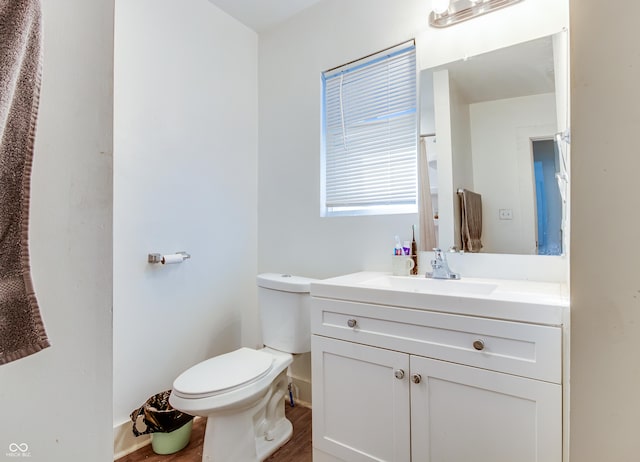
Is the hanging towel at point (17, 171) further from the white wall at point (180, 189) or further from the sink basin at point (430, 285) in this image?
the white wall at point (180, 189)

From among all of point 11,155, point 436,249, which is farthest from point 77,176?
point 436,249

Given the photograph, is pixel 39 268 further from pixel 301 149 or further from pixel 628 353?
pixel 301 149

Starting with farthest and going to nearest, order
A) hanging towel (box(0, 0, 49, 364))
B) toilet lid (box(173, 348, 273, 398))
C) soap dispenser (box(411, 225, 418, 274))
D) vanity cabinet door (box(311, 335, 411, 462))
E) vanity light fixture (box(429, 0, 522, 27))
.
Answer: soap dispenser (box(411, 225, 418, 274)), vanity light fixture (box(429, 0, 522, 27)), toilet lid (box(173, 348, 273, 398)), vanity cabinet door (box(311, 335, 411, 462)), hanging towel (box(0, 0, 49, 364))

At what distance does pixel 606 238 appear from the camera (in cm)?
42

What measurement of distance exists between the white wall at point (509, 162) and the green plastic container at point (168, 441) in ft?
5.54

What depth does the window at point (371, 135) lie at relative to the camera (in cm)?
168

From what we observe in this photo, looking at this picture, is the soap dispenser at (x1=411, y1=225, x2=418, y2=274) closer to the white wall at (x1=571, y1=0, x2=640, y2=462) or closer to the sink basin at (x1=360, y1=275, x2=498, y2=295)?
the sink basin at (x1=360, y1=275, x2=498, y2=295)

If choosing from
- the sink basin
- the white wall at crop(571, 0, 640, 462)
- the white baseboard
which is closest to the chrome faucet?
the sink basin

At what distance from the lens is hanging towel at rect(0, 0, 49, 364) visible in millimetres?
384

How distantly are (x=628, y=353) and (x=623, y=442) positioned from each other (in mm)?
114

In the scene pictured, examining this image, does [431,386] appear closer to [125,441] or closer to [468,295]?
[468,295]

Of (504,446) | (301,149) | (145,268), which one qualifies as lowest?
(504,446)

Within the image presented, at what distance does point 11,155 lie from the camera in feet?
1.30

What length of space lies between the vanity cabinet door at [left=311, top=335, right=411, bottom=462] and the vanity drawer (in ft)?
0.18
